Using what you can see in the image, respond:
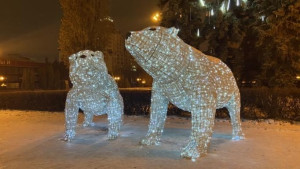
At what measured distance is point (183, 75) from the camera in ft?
18.5

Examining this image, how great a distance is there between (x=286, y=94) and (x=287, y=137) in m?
3.94

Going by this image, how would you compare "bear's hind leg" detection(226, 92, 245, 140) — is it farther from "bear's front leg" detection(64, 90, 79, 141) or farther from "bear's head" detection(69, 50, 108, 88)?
"bear's front leg" detection(64, 90, 79, 141)

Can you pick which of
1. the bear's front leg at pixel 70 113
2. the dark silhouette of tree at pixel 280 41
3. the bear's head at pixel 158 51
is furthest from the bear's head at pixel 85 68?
the dark silhouette of tree at pixel 280 41

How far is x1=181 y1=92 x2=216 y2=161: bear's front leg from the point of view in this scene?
5539 mm

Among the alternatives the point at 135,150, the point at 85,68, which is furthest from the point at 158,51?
the point at 85,68

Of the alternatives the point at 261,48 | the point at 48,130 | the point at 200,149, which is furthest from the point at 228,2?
the point at 200,149

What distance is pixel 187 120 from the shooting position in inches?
449

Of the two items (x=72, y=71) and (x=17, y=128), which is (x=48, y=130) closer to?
(x=17, y=128)

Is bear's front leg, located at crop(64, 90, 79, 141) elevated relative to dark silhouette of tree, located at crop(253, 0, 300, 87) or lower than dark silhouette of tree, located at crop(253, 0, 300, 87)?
lower

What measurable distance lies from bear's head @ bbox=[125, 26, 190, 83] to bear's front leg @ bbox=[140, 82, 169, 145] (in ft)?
2.85

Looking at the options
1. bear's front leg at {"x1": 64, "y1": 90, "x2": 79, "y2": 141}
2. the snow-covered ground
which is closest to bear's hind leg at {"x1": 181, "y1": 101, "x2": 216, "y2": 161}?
the snow-covered ground

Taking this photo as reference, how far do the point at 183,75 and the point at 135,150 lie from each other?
1.76 meters

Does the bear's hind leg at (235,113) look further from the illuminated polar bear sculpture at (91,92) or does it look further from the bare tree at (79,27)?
the bare tree at (79,27)

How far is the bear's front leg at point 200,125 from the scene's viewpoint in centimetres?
554
